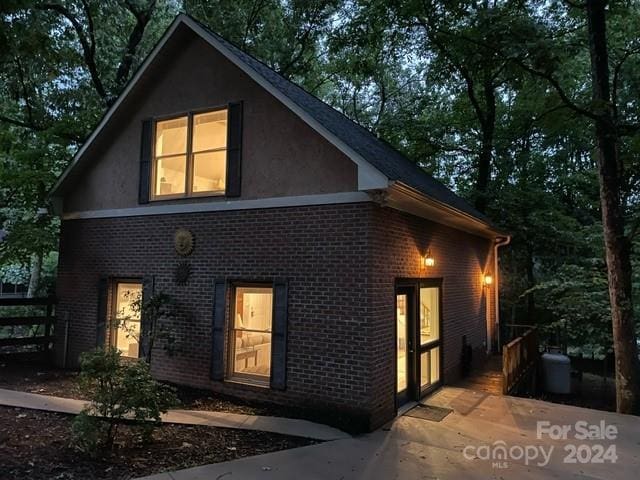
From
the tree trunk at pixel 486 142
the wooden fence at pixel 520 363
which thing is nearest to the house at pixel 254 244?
the wooden fence at pixel 520 363

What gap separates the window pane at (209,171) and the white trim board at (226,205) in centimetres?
37

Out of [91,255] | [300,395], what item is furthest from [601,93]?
[91,255]

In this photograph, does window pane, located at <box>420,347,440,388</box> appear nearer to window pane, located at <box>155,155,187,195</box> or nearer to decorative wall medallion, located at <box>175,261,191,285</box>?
decorative wall medallion, located at <box>175,261,191,285</box>

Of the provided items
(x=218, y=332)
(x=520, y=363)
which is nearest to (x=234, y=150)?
(x=218, y=332)

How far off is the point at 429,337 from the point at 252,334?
344cm

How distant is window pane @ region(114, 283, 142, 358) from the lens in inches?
331

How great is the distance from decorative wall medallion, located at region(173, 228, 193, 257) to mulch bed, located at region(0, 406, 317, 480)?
3026 millimetres

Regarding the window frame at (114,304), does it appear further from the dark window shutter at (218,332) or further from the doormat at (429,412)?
the doormat at (429,412)

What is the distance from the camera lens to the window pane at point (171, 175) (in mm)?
8133

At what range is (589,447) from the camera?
5.62m

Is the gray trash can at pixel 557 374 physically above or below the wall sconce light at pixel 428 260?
below

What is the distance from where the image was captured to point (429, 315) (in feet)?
27.6

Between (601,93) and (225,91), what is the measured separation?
6978 mm

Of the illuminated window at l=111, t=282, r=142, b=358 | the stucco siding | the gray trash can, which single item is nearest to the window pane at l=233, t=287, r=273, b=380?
the stucco siding
